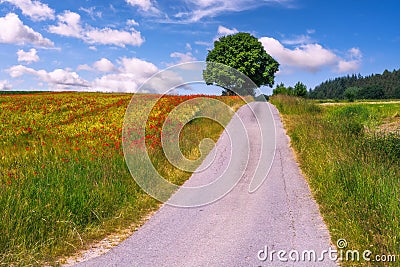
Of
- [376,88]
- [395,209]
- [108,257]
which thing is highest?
[376,88]

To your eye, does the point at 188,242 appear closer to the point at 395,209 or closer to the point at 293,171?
the point at 395,209

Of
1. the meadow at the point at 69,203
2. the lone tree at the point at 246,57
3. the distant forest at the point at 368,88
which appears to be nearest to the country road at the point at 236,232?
the meadow at the point at 69,203

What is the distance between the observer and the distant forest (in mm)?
130300

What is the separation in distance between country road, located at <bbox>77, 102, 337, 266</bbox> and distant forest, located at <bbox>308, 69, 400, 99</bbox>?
10874 centimetres

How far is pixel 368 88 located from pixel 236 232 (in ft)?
475

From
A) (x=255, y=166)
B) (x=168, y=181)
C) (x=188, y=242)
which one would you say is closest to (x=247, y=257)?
(x=188, y=242)

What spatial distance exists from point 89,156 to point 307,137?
24.9 feet

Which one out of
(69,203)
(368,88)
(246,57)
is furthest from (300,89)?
(69,203)

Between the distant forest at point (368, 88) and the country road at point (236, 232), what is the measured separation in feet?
357

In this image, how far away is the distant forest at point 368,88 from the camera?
130300mm

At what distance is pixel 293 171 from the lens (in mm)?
9930

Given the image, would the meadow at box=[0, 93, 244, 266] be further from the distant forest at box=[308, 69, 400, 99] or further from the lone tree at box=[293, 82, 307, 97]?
the distant forest at box=[308, 69, 400, 99]

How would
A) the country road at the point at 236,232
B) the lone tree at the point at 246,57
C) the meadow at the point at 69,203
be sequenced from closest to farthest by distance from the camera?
1. the country road at the point at 236,232
2. the meadow at the point at 69,203
3. the lone tree at the point at 246,57

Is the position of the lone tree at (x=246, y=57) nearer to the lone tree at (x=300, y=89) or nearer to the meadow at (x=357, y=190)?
the lone tree at (x=300, y=89)
